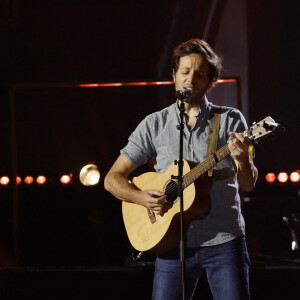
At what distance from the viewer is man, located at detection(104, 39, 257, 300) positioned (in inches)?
108

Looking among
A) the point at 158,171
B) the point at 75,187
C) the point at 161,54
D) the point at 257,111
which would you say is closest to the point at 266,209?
the point at 257,111

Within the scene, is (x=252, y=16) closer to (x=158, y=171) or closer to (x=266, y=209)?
(x=266, y=209)

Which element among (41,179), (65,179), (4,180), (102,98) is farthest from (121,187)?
(102,98)

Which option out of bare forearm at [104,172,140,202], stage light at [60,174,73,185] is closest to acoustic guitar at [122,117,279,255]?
bare forearm at [104,172,140,202]

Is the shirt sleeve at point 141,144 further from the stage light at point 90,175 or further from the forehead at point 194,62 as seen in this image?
the stage light at point 90,175

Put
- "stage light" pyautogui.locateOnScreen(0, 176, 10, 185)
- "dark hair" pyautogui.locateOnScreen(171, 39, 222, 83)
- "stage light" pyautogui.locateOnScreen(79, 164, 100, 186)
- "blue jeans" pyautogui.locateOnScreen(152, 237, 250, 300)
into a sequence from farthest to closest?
1. "stage light" pyautogui.locateOnScreen(0, 176, 10, 185)
2. "stage light" pyautogui.locateOnScreen(79, 164, 100, 186)
3. "dark hair" pyautogui.locateOnScreen(171, 39, 222, 83)
4. "blue jeans" pyautogui.locateOnScreen(152, 237, 250, 300)

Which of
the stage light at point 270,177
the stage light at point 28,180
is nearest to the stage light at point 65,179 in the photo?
the stage light at point 28,180

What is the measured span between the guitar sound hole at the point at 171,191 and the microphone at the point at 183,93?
518mm

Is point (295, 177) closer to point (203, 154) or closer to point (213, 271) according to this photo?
point (203, 154)

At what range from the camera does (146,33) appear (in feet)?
27.5

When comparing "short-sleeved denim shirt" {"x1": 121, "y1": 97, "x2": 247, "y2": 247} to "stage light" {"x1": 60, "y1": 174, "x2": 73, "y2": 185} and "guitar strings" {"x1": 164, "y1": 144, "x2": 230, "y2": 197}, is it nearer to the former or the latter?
"guitar strings" {"x1": 164, "y1": 144, "x2": 230, "y2": 197}

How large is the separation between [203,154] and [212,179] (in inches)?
6.8

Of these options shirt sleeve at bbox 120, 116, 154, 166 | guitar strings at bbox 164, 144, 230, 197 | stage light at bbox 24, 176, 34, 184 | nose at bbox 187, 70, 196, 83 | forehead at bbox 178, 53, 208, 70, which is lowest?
stage light at bbox 24, 176, 34, 184

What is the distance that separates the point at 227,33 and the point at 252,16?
423 mm
